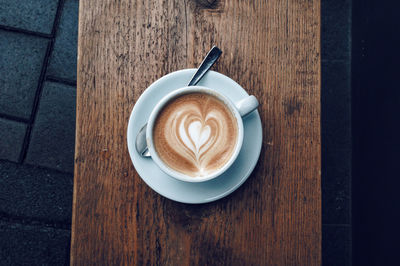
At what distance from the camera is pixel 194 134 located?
63 cm

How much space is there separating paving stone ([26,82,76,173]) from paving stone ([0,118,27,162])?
1.9 inches

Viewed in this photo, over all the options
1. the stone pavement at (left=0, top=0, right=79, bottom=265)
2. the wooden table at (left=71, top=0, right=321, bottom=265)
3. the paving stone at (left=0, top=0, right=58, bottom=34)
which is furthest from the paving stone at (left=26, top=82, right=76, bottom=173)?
the wooden table at (left=71, top=0, right=321, bottom=265)

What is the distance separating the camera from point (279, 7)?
68cm
